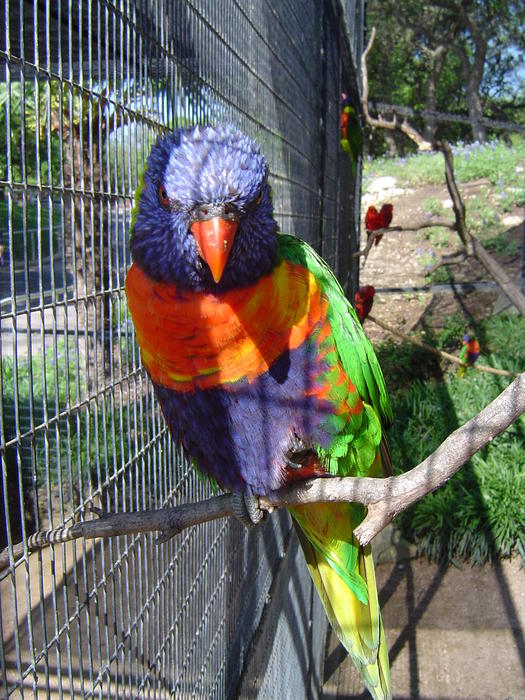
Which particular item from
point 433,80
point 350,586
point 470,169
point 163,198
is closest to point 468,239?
point 350,586

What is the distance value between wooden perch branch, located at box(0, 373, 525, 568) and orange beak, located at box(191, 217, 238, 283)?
389 mm

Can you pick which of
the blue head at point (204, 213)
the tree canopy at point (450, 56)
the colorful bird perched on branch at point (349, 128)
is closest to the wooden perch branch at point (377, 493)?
the blue head at point (204, 213)

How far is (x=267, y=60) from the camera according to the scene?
1.95 metres

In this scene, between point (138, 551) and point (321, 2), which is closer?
point (138, 551)

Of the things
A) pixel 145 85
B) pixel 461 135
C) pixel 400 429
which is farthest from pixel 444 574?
pixel 461 135

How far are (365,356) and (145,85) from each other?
681 mm

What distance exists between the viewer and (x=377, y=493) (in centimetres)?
95

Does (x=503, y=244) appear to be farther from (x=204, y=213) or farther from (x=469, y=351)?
(x=204, y=213)

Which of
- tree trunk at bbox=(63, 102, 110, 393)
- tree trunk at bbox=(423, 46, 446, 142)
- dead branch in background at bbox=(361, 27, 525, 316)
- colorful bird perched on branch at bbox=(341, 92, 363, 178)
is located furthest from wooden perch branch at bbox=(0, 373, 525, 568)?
tree trunk at bbox=(423, 46, 446, 142)

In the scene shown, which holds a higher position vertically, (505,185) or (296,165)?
(505,185)

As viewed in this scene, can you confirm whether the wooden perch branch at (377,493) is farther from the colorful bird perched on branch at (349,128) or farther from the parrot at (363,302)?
the colorful bird perched on branch at (349,128)

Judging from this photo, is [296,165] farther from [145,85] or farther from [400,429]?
[400,429]

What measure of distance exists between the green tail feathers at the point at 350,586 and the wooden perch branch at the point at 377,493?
1.34 ft

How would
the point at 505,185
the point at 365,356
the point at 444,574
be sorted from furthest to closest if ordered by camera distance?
the point at 505,185 < the point at 444,574 < the point at 365,356
